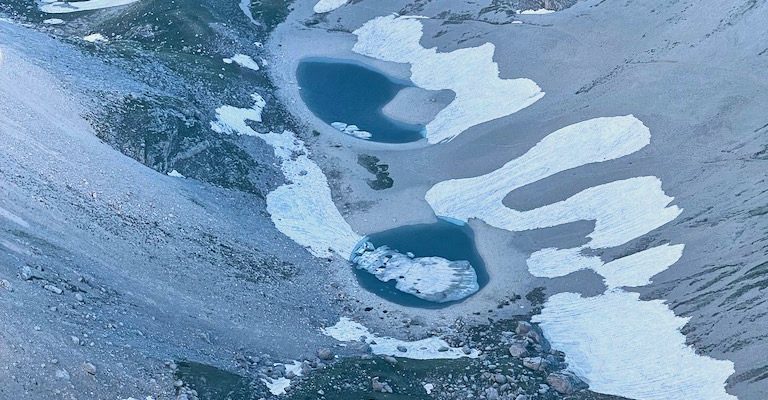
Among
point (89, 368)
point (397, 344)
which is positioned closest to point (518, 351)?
point (397, 344)

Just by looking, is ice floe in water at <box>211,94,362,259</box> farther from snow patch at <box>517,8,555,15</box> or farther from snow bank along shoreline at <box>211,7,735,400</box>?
snow patch at <box>517,8,555,15</box>

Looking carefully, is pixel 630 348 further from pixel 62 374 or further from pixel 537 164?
pixel 62 374

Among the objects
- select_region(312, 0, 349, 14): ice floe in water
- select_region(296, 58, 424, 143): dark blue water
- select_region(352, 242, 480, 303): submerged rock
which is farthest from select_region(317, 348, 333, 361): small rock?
select_region(312, 0, 349, 14): ice floe in water

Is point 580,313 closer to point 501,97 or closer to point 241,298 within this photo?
point 241,298

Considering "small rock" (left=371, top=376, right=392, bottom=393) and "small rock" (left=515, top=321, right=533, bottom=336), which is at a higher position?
"small rock" (left=515, top=321, right=533, bottom=336)

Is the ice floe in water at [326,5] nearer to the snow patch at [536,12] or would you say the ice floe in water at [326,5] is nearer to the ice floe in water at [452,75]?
the ice floe in water at [452,75]

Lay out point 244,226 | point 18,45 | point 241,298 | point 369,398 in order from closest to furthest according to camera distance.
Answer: point 369,398
point 241,298
point 244,226
point 18,45

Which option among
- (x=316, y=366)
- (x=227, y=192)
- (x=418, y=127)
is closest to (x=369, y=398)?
(x=316, y=366)
